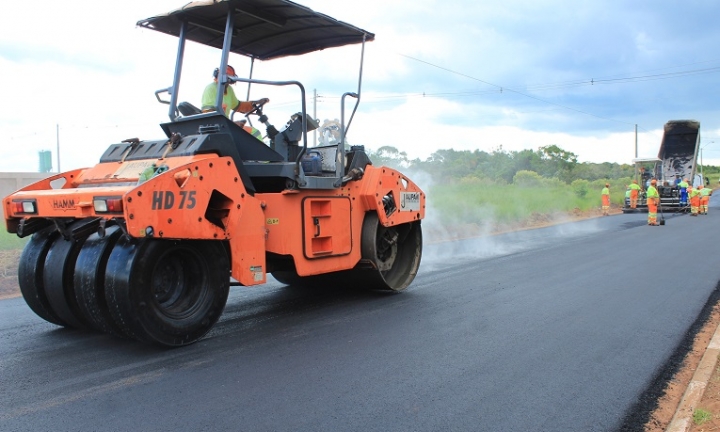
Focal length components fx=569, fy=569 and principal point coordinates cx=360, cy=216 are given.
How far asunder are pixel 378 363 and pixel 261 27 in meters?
3.66

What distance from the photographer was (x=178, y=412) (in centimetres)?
335

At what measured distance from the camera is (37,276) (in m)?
4.90

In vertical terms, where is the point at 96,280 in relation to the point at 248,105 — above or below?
below

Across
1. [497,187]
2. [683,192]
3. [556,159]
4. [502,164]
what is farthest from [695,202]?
[556,159]

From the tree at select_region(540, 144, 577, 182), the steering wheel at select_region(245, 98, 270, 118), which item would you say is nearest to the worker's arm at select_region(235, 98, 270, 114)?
the steering wheel at select_region(245, 98, 270, 118)

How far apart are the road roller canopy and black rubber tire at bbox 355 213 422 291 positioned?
209 cm

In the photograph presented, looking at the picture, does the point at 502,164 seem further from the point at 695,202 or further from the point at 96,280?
the point at 96,280

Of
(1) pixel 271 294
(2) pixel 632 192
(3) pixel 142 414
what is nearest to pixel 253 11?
(1) pixel 271 294

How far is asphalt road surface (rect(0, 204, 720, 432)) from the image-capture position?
333 centimetres

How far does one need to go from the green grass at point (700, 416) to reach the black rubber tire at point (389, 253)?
11.7 feet

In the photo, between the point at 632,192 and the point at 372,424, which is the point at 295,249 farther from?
the point at 632,192

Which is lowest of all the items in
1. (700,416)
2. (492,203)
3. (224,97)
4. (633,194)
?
(700,416)

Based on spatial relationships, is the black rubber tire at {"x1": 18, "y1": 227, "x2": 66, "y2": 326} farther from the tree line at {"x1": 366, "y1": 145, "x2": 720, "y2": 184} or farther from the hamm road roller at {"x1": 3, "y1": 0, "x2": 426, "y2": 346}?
the tree line at {"x1": 366, "y1": 145, "x2": 720, "y2": 184}

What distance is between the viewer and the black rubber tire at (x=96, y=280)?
170 inches
